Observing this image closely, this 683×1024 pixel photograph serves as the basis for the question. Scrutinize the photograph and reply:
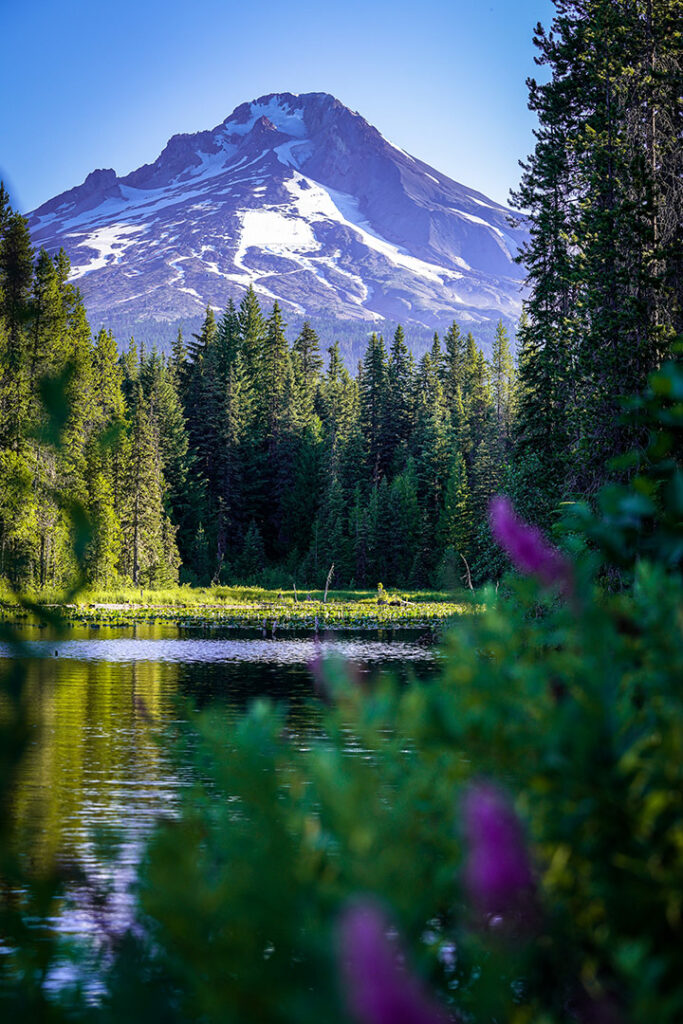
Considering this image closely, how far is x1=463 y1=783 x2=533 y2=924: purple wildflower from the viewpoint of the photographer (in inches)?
58.4

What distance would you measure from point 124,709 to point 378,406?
175 feet

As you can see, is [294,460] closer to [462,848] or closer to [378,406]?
[378,406]

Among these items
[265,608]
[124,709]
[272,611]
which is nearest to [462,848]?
[124,709]

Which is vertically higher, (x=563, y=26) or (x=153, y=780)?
(x=563, y=26)

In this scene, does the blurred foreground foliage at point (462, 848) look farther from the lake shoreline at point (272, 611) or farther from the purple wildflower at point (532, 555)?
the lake shoreline at point (272, 611)

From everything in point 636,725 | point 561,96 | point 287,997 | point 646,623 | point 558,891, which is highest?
point 561,96

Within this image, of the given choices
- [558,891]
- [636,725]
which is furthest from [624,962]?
[636,725]

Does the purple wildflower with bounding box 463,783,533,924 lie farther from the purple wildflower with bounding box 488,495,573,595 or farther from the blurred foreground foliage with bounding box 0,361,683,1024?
the purple wildflower with bounding box 488,495,573,595

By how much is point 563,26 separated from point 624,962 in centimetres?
2681

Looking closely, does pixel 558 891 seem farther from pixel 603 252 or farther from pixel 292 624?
pixel 292 624

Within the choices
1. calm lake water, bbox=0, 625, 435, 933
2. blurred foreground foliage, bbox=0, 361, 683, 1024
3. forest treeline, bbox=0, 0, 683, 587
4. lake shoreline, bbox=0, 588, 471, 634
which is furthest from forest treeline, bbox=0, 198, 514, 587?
blurred foreground foliage, bbox=0, 361, 683, 1024

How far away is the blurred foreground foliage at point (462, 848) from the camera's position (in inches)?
58.9

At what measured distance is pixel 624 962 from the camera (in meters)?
1.27

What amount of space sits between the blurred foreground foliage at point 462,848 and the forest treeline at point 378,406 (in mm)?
465
